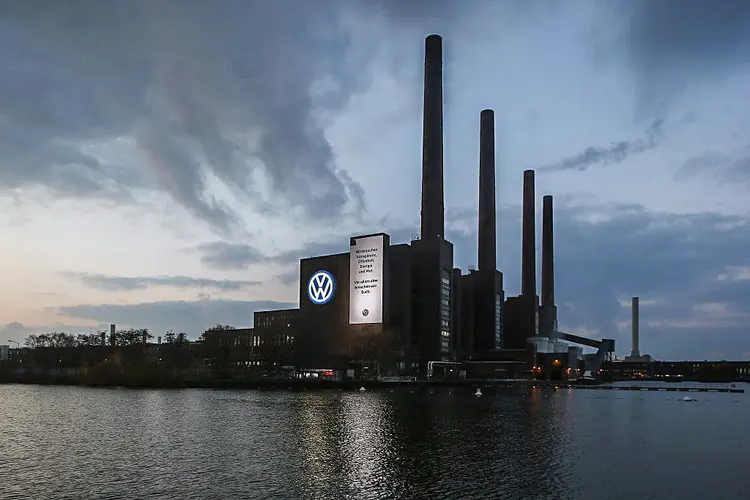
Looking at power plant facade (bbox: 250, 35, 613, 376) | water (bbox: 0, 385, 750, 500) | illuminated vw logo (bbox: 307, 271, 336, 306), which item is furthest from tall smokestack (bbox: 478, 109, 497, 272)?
water (bbox: 0, 385, 750, 500)

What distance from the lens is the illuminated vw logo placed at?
185000 mm

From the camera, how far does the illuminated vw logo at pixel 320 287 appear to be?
607 feet

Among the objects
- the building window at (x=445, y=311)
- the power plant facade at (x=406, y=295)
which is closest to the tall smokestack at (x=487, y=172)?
the power plant facade at (x=406, y=295)

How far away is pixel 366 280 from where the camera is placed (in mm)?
174125

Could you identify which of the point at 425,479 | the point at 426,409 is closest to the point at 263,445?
the point at 425,479

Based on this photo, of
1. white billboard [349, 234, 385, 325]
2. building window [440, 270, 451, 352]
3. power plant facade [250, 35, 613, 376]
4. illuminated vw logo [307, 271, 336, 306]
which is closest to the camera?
power plant facade [250, 35, 613, 376]

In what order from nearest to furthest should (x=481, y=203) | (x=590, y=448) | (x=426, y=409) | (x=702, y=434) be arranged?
(x=590, y=448)
(x=702, y=434)
(x=426, y=409)
(x=481, y=203)

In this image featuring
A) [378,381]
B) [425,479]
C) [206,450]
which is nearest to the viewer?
[425,479]

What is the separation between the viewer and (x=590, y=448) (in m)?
47.3

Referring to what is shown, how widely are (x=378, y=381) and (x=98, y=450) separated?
336 ft

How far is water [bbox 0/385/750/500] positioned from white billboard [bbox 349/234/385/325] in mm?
96499

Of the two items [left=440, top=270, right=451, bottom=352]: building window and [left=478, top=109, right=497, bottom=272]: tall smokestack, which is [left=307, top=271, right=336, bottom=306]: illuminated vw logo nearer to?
[left=440, top=270, right=451, bottom=352]: building window

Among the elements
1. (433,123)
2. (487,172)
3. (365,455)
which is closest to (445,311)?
(487,172)

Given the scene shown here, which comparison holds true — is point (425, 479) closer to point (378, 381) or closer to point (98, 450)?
point (98, 450)
